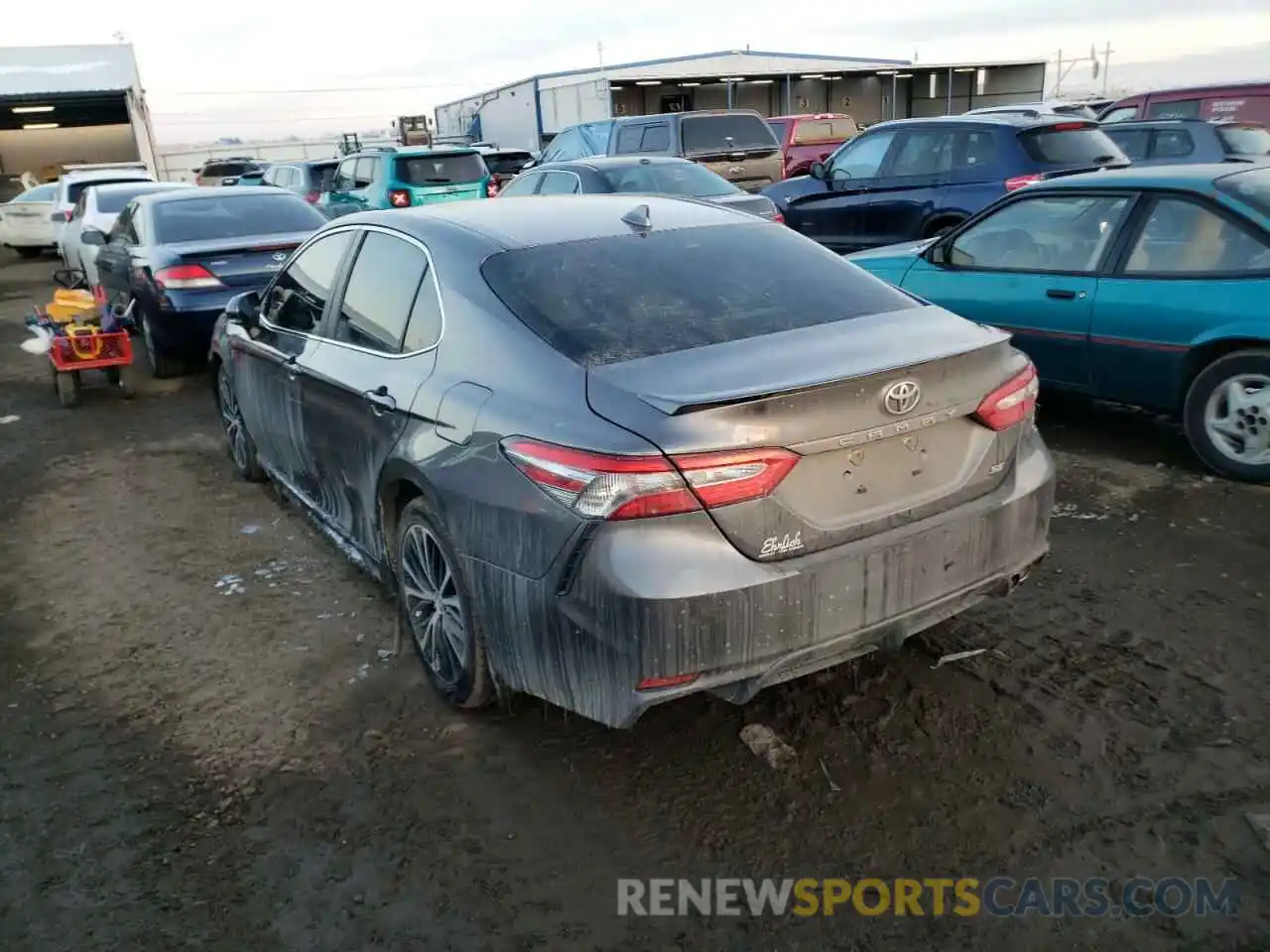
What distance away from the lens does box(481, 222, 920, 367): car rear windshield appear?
3.11 m

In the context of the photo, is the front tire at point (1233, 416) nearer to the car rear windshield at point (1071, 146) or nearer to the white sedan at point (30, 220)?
the car rear windshield at point (1071, 146)

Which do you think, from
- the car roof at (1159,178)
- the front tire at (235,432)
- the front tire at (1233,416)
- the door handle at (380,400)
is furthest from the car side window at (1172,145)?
the door handle at (380,400)

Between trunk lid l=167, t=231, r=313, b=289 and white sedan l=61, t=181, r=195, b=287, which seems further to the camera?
white sedan l=61, t=181, r=195, b=287

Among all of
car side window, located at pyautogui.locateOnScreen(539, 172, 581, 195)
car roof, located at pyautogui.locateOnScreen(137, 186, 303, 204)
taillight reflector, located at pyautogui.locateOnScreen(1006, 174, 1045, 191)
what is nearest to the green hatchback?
car side window, located at pyautogui.locateOnScreen(539, 172, 581, 195)

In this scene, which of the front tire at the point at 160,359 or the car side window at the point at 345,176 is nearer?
the front tire at the point at 160,359

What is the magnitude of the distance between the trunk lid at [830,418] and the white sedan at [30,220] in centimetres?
2126

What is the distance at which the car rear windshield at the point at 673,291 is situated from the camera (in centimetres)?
311

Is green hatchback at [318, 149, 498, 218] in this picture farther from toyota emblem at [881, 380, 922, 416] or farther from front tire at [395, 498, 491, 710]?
toyota emblem at [881, 380, 922, 416]

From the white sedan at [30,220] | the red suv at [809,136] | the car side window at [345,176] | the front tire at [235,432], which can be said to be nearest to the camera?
the front tire at [235,432]

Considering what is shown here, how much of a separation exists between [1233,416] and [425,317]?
13.3 feet

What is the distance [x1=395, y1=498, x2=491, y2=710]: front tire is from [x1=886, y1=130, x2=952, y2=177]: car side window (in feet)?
27.0

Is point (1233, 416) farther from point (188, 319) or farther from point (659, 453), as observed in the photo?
point (188, 319)

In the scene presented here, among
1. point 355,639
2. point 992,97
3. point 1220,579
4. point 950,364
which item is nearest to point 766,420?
point 950,364

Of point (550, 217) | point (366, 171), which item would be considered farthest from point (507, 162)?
point (550, 217)
